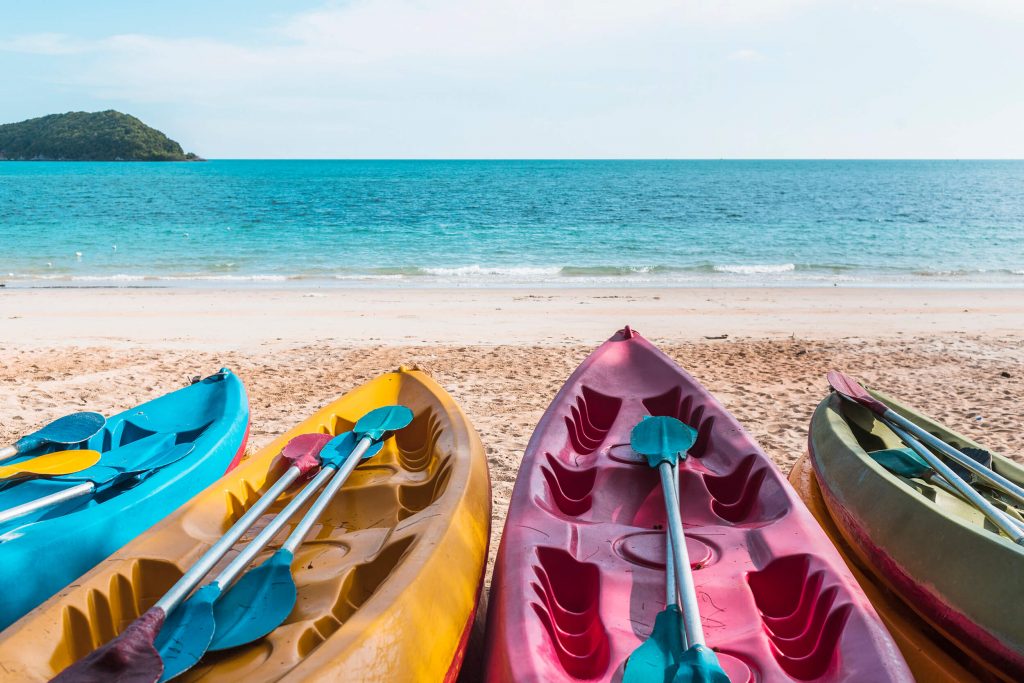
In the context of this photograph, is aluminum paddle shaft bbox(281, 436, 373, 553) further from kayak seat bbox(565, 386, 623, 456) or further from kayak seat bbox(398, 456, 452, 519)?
kayak seat bbox(565, 386, 623, 456)

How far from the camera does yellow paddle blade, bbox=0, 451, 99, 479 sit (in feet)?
11.4

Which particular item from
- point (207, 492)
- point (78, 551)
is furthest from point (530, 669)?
point (78, 551)

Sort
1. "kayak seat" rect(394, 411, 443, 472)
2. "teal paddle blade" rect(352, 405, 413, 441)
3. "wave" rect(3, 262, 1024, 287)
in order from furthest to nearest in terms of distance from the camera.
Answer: "wave" rect(3, 262, 1024, 287) < "kayak seat" rect(394, 411, 443, 472) < "teal paddle blade" rect(352, 405, 413, 441)

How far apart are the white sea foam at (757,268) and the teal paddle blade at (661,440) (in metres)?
13.9

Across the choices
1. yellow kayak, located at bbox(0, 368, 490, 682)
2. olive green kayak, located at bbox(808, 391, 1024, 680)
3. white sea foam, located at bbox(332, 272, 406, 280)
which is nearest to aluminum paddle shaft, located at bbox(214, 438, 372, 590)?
yellow kayak, located at bbox(0, 368, 490, 682)

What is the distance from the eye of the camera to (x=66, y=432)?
3939mm

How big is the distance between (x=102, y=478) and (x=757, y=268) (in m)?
16.2

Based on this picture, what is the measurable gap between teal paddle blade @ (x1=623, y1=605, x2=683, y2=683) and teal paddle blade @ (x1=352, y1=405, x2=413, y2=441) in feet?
6.71

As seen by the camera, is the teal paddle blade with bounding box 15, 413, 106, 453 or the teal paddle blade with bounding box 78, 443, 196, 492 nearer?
the teal paddle blade with bounding box 78, 443, 196, 492

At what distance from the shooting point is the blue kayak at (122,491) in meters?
2.83

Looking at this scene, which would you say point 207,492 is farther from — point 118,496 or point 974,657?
point 974,657

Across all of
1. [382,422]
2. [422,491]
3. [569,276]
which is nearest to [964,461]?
[422,491]

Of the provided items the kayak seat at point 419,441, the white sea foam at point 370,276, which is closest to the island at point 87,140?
the white sea foam at point 370,276

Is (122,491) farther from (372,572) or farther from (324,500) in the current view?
(372,572)
